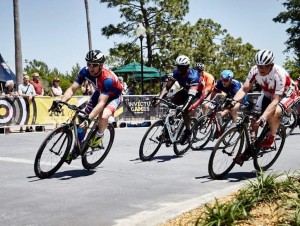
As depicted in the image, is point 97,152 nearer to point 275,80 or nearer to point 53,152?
point 53,152

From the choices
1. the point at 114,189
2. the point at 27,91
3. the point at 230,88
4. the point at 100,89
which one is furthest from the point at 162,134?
the point at 27,91

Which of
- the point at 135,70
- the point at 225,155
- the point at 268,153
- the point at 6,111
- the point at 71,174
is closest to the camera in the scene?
the point at 225,155

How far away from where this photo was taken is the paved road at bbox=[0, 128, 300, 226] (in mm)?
4875

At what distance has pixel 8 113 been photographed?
15.3 metres

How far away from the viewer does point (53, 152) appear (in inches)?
272

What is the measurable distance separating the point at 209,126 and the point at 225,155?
386 cm

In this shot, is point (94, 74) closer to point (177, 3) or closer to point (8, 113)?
point (8, 113)

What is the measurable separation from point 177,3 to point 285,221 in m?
36.9

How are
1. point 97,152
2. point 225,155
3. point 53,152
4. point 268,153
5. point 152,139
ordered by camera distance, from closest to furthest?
point 53,152 < point 225,155 < point 268,153 < point 97,152 < point 152,139

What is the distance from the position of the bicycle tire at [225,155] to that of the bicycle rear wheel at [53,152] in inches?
85.7

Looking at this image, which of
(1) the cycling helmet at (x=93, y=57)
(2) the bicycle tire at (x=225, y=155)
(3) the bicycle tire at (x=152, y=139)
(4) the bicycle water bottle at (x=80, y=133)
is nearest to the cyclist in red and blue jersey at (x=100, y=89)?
(1) the cycling helmet at (x=93, y=57)

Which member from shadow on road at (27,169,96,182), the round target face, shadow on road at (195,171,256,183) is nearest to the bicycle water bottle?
shadow on road at (27,169,96,182)

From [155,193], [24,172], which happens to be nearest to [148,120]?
[24,172]

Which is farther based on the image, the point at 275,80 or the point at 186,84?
the point at 186,84
